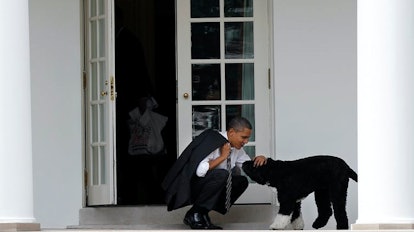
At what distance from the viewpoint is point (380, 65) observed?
425 inches

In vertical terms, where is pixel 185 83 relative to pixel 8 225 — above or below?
above

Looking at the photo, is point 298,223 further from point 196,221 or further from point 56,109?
point 56,109

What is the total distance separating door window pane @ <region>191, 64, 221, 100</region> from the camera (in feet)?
44.3

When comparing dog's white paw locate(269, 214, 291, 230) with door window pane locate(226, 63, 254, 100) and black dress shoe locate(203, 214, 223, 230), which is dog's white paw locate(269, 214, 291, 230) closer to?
black dress shoe locate(203, 214, 223, 230)

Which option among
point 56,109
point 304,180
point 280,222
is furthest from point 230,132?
point 56,109

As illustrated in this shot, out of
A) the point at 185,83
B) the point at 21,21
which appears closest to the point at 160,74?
the point at 185,83

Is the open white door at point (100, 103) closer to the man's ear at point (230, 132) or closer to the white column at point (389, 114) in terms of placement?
the man's ear at point (230, 132)

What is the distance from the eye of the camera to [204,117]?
44.4ft

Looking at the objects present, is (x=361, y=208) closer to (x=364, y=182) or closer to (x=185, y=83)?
(x=364, y=182)

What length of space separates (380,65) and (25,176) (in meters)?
2.58

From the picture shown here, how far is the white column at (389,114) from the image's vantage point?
35.3 ft

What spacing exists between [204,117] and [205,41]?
0.65 m

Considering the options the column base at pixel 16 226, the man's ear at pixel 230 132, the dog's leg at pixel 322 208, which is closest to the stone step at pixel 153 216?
the dog's leg at pixel 322 208

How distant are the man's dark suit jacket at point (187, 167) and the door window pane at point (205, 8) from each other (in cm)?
128
